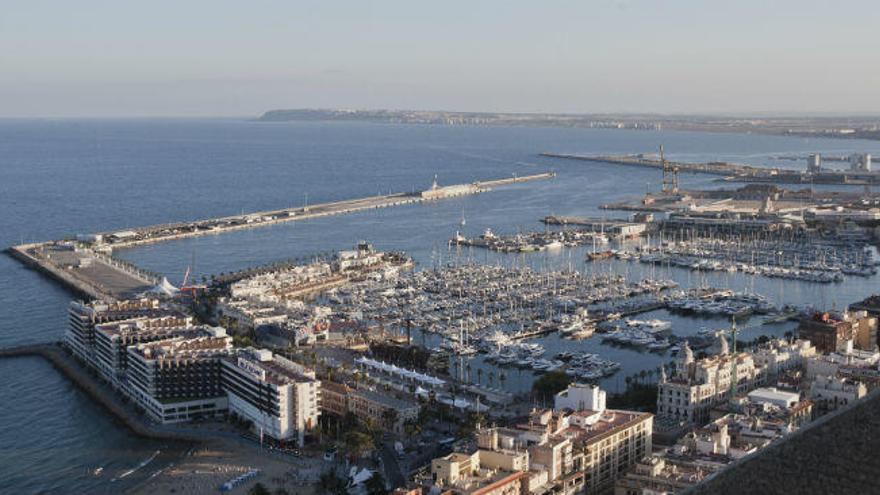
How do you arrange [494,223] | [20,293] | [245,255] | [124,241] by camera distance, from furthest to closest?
[494,223]
[124,241]
[245,255]
[20,293]

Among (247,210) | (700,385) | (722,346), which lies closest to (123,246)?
(247,210)

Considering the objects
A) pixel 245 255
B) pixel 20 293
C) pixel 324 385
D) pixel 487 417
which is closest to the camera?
pixel 487 417

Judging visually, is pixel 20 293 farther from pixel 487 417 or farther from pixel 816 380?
pixel 816 380

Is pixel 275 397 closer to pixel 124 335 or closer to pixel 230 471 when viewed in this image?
pixel 230 471

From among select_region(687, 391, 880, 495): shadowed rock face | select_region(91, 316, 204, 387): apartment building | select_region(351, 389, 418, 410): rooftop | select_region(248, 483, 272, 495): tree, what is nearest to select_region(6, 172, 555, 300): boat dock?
select_region(91, 316, 204, 387): apartment building

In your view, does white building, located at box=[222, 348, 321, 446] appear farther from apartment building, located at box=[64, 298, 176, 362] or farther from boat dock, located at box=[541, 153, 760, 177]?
boat dock, located at box=[541, 153, 760, 177]

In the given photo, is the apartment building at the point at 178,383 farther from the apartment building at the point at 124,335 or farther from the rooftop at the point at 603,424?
the rooftop at the point at 603,424

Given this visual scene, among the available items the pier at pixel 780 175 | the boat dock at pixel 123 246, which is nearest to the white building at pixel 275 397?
the boat dock at pixel 123 246

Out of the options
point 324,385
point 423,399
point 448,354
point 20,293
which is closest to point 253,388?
point 324,385
